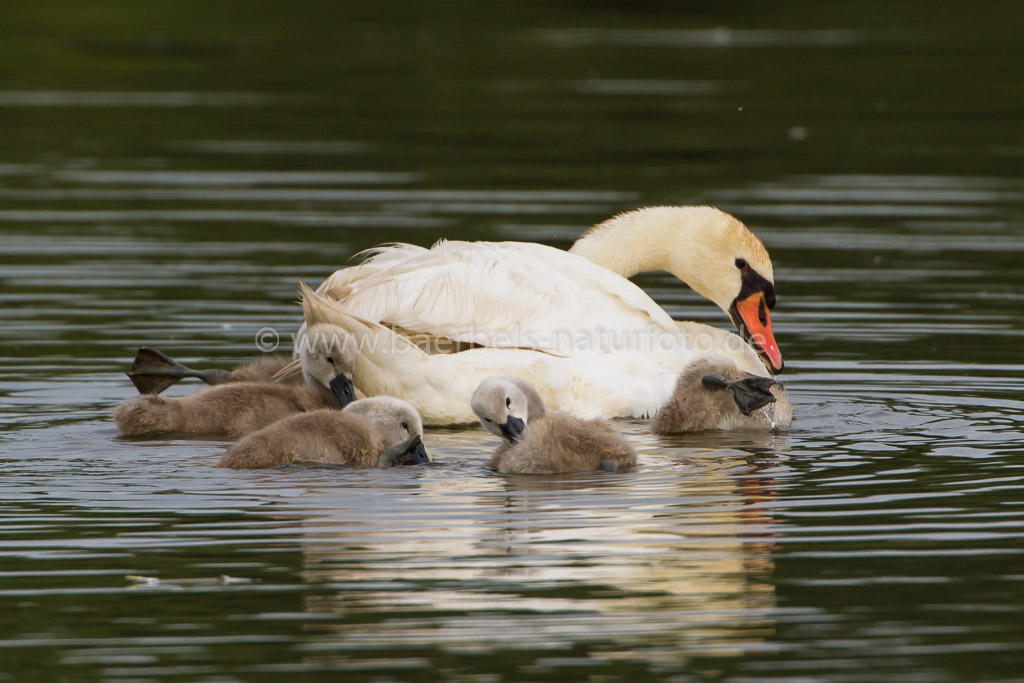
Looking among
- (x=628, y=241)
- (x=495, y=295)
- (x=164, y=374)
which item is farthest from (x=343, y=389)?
(x=628, y=241)

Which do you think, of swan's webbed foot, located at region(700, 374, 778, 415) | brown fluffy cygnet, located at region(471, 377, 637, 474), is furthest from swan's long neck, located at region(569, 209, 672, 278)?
brown fluffy cygnet, located at region(471, 377, 637, 474)

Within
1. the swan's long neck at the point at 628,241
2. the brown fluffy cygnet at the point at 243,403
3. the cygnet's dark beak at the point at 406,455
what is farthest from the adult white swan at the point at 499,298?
the cygnet's dark beak at the point at 406,455

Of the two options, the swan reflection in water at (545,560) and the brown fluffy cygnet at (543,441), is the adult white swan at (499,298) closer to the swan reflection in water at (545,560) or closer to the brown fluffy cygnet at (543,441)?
the brown fluffy cygnet at (543,441)

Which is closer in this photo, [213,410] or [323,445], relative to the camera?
[323,445]

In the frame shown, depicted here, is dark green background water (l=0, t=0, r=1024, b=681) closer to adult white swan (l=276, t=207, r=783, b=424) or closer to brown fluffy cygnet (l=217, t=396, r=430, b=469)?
brown fluffy cygnet (l=217, t=396, r=430, b=469)

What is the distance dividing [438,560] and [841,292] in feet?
25.3

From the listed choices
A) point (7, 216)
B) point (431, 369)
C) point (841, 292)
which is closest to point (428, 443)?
point (431, 369)

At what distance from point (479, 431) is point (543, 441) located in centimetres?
143

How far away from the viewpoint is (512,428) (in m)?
7.82

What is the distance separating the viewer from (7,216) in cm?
1603

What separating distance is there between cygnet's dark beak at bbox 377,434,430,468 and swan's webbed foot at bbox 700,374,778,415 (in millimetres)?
1729

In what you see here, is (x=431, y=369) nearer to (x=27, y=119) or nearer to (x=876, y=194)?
(x=876, y=194)

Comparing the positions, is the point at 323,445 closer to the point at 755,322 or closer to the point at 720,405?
the point at 720,405

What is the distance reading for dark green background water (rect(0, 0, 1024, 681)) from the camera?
5.48 meters
